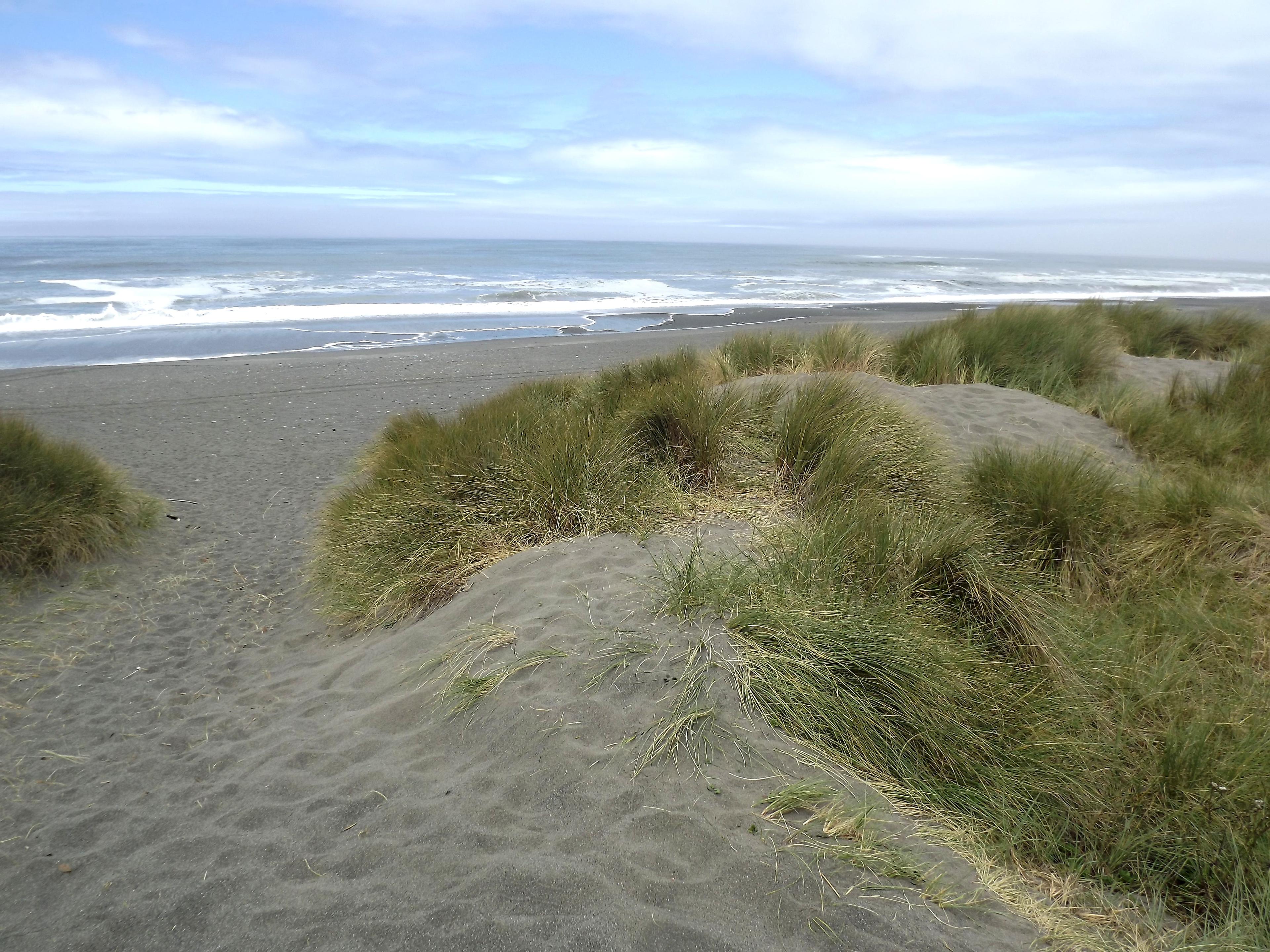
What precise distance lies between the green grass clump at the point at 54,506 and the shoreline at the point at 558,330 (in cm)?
933

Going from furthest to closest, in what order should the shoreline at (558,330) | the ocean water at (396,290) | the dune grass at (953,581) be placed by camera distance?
the ocean water at (396,290) → the shoreline at (558,330) → the dune grass at (953,581)

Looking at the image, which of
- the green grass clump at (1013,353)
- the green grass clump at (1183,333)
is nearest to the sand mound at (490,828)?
the green grass clump at (1013,353)

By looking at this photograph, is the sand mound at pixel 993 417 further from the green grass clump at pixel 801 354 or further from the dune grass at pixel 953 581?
the green grass clump at pixel 801 354

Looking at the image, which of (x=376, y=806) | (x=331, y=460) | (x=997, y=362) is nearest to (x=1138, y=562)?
(x=376, y=806)

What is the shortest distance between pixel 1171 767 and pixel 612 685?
2075 millimetres

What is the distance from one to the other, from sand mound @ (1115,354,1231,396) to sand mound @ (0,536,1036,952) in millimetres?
7873

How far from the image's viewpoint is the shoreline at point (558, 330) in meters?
A: 16.0

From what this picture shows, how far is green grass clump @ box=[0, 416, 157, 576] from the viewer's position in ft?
17.4

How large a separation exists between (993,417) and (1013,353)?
8.14 feet

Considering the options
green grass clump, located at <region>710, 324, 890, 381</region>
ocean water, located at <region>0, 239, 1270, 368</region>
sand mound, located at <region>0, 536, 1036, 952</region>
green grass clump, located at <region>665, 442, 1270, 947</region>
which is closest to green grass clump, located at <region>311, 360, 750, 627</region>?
sand mound, located at <region>0, 536, 1036, 952</region>

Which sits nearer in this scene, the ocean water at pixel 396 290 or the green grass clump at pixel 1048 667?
the green grass clump at pixel 1048 667

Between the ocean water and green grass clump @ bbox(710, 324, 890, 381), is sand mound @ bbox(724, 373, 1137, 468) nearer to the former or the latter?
green grass clump @ bbox(710, 324, 890, 381)

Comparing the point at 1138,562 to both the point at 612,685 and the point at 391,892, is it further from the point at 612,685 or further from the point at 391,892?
the point at 391,892

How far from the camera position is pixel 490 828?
2834 millimetres
